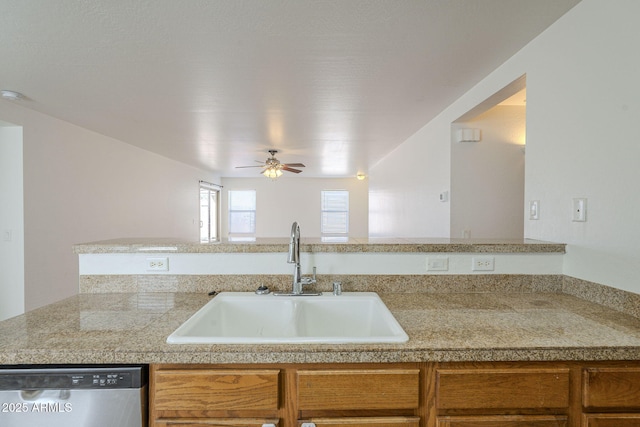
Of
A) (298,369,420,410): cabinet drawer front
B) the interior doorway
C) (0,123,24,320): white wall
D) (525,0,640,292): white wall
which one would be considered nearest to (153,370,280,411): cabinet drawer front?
(298,369,420,410): cabinet drawer front

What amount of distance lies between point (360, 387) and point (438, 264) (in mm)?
791

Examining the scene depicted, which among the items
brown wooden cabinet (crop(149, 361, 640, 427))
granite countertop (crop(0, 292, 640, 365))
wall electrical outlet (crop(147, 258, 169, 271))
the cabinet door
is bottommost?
the cabinet door

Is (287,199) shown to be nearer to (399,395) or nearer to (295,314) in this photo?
(295,314)

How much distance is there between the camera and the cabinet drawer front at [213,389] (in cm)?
88

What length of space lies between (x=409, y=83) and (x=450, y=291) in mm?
1657

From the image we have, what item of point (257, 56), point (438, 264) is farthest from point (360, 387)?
point (257, 56)

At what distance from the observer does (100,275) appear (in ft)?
4.86

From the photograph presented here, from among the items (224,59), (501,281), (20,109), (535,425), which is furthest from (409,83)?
(20,109)

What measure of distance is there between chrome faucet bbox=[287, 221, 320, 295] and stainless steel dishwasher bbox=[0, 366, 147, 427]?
0.66 m

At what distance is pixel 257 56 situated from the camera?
6.40ft

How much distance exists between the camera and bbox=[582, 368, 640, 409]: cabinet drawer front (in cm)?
90

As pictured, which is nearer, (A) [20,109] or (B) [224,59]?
(B) [224,59]

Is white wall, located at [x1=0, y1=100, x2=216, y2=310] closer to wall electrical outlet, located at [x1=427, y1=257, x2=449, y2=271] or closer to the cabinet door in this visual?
the cabinet door

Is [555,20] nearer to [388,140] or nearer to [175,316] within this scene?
[175,316]
